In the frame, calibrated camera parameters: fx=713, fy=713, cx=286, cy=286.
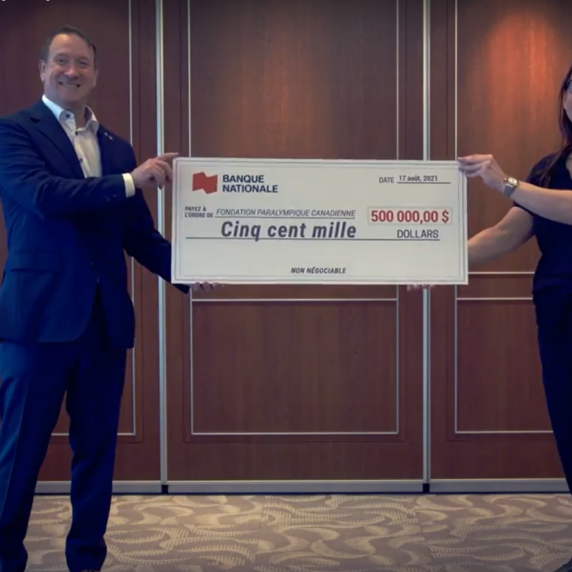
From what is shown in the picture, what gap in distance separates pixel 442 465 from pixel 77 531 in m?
1.94

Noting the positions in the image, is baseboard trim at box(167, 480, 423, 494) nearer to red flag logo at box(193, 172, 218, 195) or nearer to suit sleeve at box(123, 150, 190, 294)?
suit sleeve at box(123, 150, 190, 294)

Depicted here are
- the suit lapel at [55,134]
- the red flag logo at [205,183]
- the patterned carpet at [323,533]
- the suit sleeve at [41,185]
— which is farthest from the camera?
the patterned carpet at [323,533]

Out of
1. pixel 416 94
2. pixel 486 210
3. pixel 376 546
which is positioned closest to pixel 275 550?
pixel 376 546

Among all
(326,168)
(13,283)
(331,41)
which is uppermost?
(331,41)

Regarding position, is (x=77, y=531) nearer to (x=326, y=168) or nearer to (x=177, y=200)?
(x=177, y=200)

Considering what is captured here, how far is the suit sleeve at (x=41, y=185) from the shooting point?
2090 mm

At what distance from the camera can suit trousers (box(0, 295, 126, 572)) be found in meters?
2.18

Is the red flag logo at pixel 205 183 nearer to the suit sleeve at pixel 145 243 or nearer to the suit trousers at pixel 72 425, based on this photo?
the suit sleeve at pixel 145 243

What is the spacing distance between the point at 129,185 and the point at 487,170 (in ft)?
3.75

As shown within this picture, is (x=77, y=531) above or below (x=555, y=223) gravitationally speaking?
below

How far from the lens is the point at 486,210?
3.53 meters

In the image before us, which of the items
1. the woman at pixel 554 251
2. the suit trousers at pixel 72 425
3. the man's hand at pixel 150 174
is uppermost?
the man's hand at pixel 150 174

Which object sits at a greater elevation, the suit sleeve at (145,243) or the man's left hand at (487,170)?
the man's left hand at (487,170)

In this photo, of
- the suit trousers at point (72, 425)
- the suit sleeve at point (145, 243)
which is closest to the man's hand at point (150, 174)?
the suit sleeve at point (145, 243)
